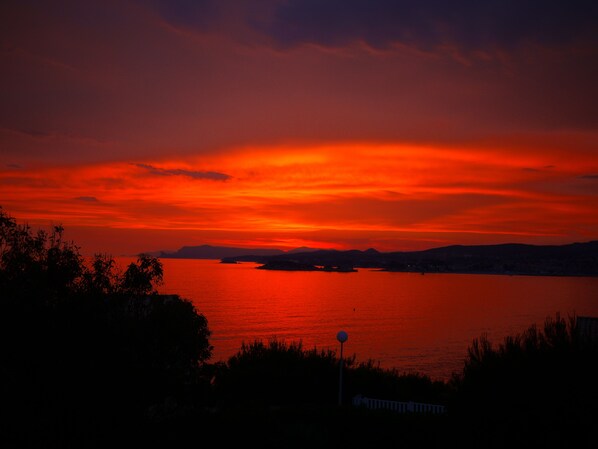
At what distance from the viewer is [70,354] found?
837cm

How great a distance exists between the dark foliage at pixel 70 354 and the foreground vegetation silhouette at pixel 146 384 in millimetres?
16

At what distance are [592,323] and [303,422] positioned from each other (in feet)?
27.8

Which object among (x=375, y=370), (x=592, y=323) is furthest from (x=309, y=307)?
(x=592, y=323)

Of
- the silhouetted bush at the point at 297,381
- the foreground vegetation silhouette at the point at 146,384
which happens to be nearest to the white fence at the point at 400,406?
the foreground vegetation silhouette at the point at 146,384

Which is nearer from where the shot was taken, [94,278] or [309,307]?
[94,278]

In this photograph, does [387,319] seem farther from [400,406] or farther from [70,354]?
[70,354]

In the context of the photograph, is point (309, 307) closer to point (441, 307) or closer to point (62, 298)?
point (441, 307)

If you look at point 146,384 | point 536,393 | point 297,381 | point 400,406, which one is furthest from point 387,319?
point 146,384

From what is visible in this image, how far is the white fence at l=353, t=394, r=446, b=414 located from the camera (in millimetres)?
17031

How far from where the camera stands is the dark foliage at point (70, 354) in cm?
805

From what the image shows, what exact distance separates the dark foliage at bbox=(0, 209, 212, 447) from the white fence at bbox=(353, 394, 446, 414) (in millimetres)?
9028

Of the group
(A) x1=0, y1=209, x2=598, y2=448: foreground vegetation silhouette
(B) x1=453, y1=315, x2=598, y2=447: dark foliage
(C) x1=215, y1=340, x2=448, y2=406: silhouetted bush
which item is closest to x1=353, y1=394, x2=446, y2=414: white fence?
(A) x1=0, y1=209, x2=598, y2=448: foreground vegetation silhouette

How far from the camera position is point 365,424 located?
13.3 meters

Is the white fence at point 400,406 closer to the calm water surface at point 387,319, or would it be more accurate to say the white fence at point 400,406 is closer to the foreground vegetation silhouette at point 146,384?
the foreground vegetation silhouette at point 146,384
